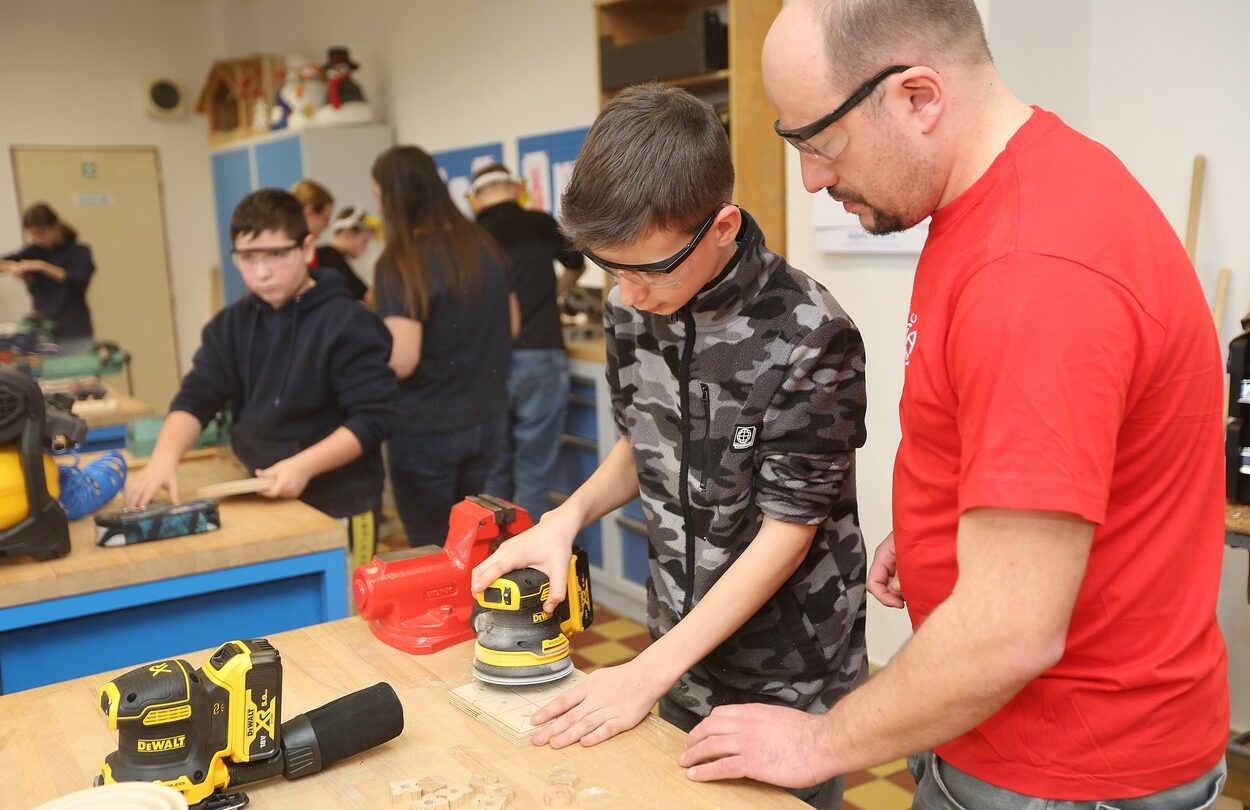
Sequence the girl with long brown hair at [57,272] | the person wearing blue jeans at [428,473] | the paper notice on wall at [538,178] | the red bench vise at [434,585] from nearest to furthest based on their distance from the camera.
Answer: the red bench vise at [434,585] → the person wearing blue jeans at [428,473] → the paper notice on wall at [538,178] → the girl with long brown hair at [57,272]

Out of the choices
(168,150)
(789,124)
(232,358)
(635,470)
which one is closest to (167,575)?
(232,358)

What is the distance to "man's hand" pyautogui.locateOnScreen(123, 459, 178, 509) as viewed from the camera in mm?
2125

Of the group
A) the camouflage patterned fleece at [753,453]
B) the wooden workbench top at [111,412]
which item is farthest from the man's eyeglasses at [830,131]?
the wooden workbench top at [111,412]

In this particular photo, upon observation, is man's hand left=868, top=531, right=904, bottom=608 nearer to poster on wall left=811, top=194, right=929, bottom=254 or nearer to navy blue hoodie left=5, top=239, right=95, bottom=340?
poster on wall left=811, top=194, right=929, bottom=254

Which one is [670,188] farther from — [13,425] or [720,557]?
[13,425]

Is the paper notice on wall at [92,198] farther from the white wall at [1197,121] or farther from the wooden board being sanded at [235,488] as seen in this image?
the white wall at [1197,121]

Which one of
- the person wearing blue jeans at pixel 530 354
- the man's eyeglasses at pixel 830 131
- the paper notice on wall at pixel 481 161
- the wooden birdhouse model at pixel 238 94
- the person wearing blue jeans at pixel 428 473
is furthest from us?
the wooden birdhouse model at pixel 238 94

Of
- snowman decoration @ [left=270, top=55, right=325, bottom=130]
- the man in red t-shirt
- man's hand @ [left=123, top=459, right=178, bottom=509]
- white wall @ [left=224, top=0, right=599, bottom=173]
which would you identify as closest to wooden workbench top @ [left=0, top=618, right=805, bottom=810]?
the man in red t-shirt

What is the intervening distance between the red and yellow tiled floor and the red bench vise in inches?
23.3

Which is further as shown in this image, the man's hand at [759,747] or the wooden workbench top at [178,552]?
the wooden workbench top at [178,552]

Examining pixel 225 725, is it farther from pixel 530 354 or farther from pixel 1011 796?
pixel 530 354

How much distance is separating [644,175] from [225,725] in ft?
2.42

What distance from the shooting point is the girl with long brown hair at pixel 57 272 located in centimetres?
663

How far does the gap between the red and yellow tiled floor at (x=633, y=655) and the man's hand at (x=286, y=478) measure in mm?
712
